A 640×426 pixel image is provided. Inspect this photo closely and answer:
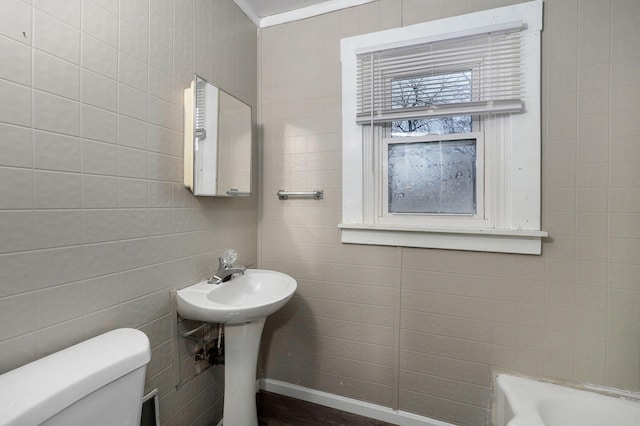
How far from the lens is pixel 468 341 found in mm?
1362

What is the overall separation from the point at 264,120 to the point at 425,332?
152cm

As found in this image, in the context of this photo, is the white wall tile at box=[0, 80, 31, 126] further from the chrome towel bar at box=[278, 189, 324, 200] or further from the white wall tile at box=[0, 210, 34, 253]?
the chrome towel bar at box=[278, 189, 324, 200]

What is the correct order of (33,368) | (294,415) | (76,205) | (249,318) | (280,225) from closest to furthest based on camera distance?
(33,368)
(76,205)
(249,318)
(294,415)
(280,225)

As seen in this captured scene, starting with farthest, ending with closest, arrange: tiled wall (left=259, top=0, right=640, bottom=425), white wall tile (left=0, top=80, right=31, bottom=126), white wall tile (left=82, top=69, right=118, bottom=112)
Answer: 1. tiled wall (left=259, top=0, right=640, bottom=425)
2. white wall tile (left=82, top=69, right=118, bottom=112)
3. white wall tile (left=0, top=80, right=31, bottom=126)

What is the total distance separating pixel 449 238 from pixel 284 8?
5.22 feet

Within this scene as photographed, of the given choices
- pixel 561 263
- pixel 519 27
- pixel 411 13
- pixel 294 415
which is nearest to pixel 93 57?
pixel 411 13

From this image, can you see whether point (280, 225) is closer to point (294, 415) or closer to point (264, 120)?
point (264, 120)

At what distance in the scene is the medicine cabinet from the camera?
46.2 inches

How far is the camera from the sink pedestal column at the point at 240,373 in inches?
47.6

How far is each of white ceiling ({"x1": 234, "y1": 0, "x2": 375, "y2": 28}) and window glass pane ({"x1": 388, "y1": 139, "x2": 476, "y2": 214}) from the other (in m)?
0.86

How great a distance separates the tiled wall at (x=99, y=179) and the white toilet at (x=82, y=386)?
0.36 feet

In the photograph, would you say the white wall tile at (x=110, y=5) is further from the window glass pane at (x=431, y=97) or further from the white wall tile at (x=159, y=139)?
the window glass pane at (x=431, y=97)

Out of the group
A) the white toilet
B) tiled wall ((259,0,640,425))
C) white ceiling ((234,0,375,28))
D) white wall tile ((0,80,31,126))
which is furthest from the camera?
white ceiling ((234,0,375,28))

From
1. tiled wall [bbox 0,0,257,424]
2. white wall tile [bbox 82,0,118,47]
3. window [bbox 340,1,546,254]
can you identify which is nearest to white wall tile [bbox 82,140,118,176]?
tiled wall [bbox 0,0,257,424]
